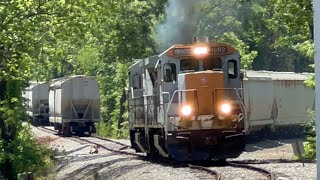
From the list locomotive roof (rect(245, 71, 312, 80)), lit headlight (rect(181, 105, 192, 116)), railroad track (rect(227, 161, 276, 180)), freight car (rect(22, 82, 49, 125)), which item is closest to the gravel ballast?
railroad track (rect(227, 161, 276, 180))

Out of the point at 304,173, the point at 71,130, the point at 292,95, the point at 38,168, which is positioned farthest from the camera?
the point at 71,130

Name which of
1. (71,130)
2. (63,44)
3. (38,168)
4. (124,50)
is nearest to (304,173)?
(63,44)

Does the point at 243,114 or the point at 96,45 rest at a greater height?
the point at 96,45

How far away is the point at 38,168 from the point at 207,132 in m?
8.50

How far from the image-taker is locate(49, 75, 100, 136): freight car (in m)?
38.2

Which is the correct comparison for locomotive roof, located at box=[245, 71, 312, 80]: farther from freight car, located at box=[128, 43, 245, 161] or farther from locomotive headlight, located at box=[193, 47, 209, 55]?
locomotive headlight, located at box=[193, 47, 209, 55]

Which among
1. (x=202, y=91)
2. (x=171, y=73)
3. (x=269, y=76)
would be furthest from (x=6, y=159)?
(x=269, y=76)

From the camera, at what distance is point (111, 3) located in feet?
61.9

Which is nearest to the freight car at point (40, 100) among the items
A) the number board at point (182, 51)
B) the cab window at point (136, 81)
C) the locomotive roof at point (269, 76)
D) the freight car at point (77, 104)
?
the freight car at point (77, 104)

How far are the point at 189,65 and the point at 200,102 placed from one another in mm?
1184

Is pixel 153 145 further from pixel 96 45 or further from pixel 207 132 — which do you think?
pixel 96 45

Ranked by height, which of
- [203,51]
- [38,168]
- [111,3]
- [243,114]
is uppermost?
[111,3]

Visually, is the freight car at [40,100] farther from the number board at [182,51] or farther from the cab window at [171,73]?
the number board at [182,51]

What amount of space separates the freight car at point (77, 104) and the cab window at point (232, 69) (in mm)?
21637
